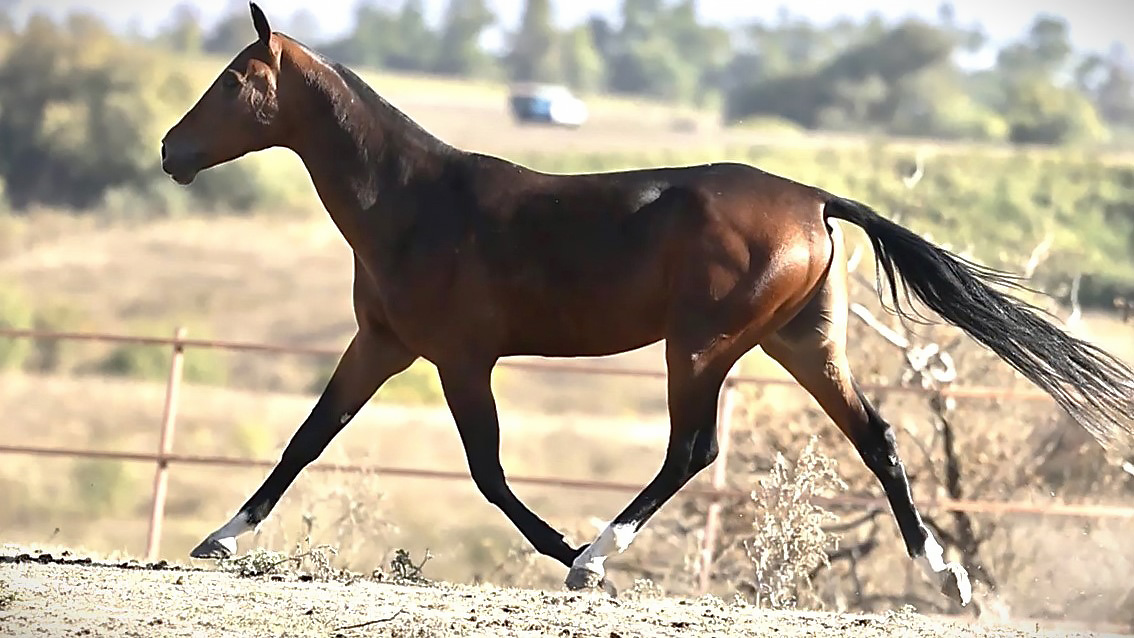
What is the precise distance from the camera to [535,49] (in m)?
67.1

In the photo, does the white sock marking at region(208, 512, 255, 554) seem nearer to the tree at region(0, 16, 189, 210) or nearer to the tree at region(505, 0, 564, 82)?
the tree at region(0, 16, 189, 210)

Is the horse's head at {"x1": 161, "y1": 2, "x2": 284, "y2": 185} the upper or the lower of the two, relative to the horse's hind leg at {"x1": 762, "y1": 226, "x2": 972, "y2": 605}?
upper

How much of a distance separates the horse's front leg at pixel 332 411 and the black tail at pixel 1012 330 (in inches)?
65.1

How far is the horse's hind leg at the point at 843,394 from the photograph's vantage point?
603cm

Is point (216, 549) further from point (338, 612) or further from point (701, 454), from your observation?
point (701, 454)

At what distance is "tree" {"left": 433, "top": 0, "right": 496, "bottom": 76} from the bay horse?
57405mm

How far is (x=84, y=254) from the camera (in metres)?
38.7

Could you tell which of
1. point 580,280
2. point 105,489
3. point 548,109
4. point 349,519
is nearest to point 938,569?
point 580,280

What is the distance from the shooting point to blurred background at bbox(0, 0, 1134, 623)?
9914 millimetres

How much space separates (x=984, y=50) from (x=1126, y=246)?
100 feet

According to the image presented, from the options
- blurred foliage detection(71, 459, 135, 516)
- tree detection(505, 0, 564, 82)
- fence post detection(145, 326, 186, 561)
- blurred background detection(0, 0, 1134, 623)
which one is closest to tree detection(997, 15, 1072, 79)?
blurred background detection(0, 0, 1134, 623)

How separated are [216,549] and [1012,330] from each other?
9.31 feet

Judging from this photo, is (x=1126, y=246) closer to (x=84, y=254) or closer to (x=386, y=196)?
(x=84, y=254)

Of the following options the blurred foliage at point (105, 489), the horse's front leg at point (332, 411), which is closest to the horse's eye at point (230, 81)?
the horse's front leg at point (332, 411)
